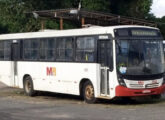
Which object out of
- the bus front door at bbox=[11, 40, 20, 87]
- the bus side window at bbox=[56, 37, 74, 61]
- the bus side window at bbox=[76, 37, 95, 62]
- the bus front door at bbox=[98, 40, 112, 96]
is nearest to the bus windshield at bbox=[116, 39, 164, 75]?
the bus front door at bbox=[98, 40, 112, 96]

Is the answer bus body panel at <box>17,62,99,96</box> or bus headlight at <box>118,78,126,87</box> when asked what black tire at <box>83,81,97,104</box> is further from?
bus headlight at <box>118,78,126,87</box>

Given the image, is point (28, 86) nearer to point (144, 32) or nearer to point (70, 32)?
point (70, 32)

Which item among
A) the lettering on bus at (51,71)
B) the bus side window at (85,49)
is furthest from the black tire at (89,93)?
the lettering on bus at (51,71)

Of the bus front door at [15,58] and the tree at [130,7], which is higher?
the tree at [130,7]

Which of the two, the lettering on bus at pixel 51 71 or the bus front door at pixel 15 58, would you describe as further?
the bus front door at pixel 15 58

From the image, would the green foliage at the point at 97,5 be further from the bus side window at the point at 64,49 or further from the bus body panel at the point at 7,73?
the bus side window at the point at 64,49

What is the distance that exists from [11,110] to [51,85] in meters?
5.30

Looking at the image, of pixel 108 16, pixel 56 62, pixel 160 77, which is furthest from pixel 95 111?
pixel 108 16

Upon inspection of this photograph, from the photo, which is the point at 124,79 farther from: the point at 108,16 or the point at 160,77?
the point at 108,16

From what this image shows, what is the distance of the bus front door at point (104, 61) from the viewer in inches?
738

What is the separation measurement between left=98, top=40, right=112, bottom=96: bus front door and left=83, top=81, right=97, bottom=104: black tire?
25.1 inches

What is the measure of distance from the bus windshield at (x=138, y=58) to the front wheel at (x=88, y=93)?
182 centimetres

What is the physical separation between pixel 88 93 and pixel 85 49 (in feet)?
5.75

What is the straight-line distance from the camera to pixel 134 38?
18906 millimetres
